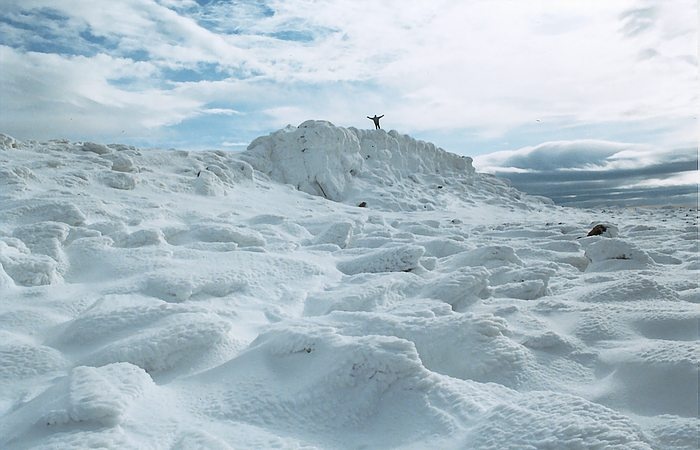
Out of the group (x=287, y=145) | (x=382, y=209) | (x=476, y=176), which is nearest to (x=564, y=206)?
(x=476, y=176)

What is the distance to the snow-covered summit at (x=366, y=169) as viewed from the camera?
10945 millimetres

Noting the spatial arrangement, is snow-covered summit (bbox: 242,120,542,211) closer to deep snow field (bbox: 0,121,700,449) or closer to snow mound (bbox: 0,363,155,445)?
deep snow field (bbox: 0,121,700,449)

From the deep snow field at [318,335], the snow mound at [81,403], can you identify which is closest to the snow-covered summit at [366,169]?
the deep snow field at [318,335]

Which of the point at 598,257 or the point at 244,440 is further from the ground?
the point at 598,257

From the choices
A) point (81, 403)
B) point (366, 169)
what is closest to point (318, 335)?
point (81, 403)

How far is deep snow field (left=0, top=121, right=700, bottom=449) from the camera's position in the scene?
173 cm

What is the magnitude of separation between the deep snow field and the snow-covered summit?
502cm

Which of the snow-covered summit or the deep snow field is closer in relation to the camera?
the deep snow field

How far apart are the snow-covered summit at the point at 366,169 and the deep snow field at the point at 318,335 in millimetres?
5022

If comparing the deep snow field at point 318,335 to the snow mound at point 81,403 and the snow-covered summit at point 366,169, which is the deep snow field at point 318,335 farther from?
the snow-covered summit at point 366,169

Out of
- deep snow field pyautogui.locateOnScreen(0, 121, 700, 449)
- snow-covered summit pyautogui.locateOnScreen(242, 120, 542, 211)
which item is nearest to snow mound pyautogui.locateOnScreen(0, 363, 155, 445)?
deep snow field pyautogui.locateOnScreen(0, 121, 700, 449)

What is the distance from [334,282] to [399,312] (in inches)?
41.4

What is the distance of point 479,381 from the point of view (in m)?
2.20

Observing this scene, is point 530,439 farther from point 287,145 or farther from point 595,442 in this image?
point 287,145
